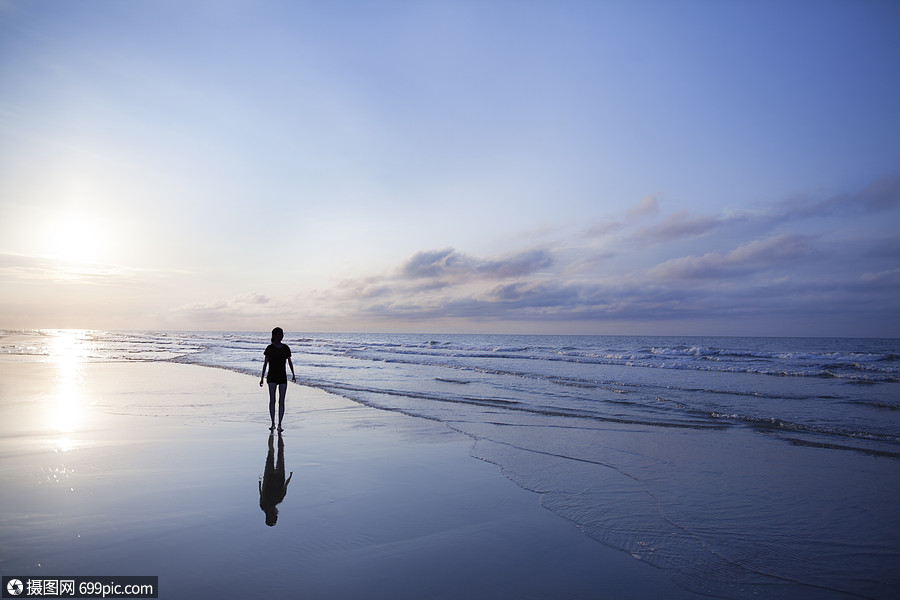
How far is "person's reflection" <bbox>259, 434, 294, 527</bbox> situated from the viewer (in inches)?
218

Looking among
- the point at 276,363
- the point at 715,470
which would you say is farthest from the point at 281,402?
the point at 715,470

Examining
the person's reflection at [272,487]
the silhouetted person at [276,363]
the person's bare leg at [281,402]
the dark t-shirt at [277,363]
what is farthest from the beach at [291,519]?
the dark t-shirt at [277,363]

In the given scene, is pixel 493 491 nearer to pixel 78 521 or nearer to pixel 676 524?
pixel 676 524

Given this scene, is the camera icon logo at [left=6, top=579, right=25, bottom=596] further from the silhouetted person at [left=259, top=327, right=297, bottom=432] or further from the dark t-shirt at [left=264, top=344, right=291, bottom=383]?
the dark t-shirt at [left=264, top=344, right=291, bottom=383]

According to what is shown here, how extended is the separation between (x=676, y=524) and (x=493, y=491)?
7.62 ft

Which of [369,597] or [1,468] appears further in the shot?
[1,468]

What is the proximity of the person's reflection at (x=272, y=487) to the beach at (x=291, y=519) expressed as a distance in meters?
0.09

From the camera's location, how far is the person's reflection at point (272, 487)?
18.1ft

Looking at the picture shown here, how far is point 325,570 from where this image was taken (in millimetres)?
4168

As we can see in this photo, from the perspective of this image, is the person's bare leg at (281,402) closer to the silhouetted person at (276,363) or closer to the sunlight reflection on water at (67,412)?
the silhouetted person at (276,363)

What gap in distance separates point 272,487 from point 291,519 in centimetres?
126

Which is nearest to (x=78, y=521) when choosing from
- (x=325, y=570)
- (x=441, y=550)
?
(x=325, y=570)

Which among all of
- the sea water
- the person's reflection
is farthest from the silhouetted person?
the person's reflection

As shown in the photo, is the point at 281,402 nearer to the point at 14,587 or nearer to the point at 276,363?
the point at 276,363
